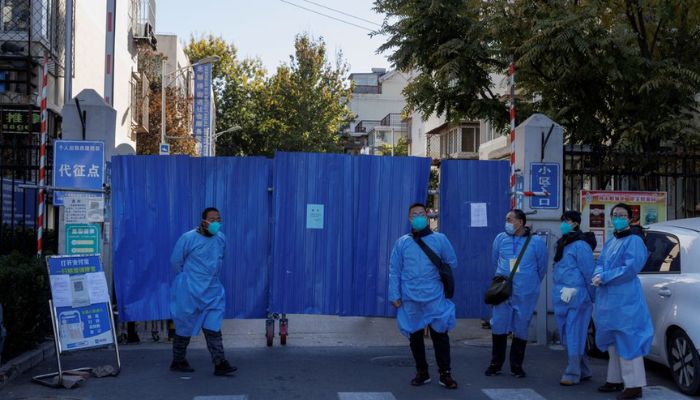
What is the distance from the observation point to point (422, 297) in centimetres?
743

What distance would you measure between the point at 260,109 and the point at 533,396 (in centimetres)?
3679

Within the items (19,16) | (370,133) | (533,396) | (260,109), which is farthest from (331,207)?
(370,133)

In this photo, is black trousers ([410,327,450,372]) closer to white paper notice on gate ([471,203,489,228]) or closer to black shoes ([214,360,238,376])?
black shoes ([214,360,238,376])

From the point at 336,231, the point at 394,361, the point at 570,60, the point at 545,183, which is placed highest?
the point at 570,60

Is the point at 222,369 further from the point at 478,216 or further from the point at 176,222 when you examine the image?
the point at 478,216

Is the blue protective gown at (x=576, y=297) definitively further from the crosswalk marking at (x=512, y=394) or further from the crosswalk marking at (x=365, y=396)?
the crosswalk marking at (x=365, y=396)

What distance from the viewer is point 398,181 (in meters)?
9.70

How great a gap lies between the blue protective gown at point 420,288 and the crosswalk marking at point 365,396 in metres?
0.67

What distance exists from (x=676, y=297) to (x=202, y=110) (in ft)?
109

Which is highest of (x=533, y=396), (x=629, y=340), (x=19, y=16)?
(x=19, y=16)

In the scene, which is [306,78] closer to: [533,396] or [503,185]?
[503,185]

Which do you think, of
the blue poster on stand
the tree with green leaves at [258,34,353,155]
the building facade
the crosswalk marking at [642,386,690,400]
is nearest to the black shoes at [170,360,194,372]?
the blue poster on stand

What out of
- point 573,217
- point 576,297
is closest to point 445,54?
point 573,217

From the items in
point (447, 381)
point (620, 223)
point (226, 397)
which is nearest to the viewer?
point (226, 397)
